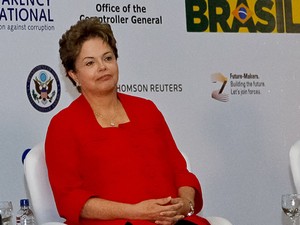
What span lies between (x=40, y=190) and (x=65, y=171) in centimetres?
17

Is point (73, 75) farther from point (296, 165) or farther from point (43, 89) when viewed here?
point (296, 165)

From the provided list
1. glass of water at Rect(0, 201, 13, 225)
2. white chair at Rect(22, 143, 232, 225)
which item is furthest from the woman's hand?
glass of water at Rect(0, 201, 13, 225)

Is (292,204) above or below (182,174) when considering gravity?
below

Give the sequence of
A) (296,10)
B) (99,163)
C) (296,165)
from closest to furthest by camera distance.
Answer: (99,163)
(296,165)
(296,10)

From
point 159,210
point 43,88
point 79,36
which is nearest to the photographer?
point 159,210

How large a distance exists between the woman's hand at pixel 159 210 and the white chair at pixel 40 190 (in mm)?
227

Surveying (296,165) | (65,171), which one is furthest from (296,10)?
(65,171)

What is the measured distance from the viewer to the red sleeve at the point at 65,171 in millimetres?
3238

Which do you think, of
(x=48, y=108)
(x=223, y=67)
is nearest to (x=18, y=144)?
(x=48, y=108)

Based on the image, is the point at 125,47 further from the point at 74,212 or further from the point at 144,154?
the point at 74,212

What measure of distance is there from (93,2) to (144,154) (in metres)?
1.38

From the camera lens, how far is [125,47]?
456 cm

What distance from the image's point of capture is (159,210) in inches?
126

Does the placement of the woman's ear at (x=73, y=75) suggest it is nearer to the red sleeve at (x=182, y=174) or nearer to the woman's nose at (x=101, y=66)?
the woman's nose at (x=101, y=66)
